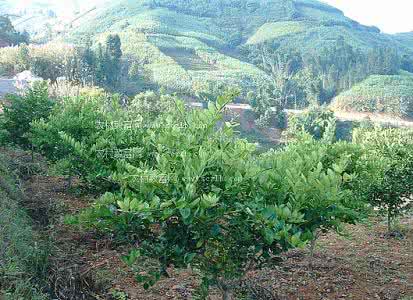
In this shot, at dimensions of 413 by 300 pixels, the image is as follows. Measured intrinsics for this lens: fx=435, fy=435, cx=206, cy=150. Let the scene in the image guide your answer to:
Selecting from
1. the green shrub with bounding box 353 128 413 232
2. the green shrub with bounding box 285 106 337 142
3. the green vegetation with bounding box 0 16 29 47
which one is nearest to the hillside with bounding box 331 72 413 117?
the green shrub with bounding box 285 106 337 142

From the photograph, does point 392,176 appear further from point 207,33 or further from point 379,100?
point 207,33

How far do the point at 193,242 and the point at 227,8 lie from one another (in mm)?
76063

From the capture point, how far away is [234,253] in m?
3.05

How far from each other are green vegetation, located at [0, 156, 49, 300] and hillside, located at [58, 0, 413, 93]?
27.8m

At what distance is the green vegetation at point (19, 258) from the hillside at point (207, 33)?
27.8 metres

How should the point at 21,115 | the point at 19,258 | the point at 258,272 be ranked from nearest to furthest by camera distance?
the point at 19,258 → the point at 258,272 → the point at 21,115

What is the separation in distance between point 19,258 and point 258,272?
2879 millimetres

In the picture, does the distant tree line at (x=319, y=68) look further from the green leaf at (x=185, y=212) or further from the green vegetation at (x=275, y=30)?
the green leaf at (x=185, y=212)

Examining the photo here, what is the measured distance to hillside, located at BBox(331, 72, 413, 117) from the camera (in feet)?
131

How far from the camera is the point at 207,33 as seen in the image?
196ft

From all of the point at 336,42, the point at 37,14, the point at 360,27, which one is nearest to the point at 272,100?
the point at 336,42

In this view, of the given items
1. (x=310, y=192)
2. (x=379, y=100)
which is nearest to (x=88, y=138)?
(x=310, y=192)

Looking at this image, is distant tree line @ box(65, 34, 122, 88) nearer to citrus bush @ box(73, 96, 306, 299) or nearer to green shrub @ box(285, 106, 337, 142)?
green shrub @ box(285, 106, 337, 142)

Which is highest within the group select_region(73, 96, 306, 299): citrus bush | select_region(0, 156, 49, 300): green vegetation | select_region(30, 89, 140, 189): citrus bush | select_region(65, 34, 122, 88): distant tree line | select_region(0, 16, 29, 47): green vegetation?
select_region(73, 96, 306, 299): citrus bush
